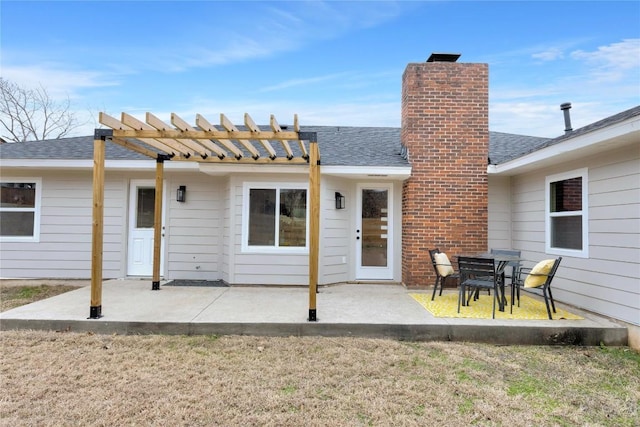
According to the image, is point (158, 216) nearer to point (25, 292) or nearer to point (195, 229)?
point (195, 229)

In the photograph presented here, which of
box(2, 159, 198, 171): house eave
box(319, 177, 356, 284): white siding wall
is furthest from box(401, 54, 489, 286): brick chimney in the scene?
box(2, 159, 198, 171): house eave

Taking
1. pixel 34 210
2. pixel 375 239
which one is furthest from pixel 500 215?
pixel 34 210

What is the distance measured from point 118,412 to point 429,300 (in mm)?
4568

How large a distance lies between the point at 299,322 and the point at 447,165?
14.4ft

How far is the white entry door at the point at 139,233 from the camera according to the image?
24.8 feet

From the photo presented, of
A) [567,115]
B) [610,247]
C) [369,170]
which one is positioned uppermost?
[567,115]

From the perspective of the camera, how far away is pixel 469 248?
6832 mm

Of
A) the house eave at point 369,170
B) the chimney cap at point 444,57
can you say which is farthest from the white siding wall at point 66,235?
the chimney cap at point 444,57

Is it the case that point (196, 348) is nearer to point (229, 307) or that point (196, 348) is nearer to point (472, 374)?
point (229, 307)

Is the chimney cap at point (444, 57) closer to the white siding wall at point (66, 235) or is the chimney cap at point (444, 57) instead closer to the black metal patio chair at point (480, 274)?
the black metal patio chair at point (480, 274)

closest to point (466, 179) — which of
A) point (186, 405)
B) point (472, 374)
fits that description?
point (472, 374)

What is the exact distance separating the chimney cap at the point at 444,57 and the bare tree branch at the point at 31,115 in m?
21.0

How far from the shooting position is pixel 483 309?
5121mm

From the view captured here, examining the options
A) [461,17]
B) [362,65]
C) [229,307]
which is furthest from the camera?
[362,65]
